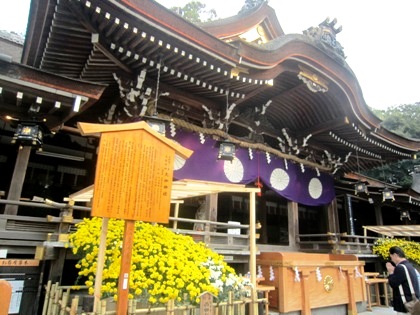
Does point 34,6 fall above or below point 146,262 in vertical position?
above

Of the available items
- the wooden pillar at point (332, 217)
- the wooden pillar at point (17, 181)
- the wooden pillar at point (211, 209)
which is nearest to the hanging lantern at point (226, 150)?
the wooden pillar at point (211, 209)

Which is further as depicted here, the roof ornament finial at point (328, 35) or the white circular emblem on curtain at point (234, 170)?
the roof ornament finial at point (328, 35)

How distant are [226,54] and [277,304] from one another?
5.60 metres

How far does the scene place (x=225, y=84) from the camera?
268 inches

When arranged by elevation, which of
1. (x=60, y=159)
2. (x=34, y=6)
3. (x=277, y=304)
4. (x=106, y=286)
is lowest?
(x=277, y=304)

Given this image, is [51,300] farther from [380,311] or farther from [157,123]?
[380,311]

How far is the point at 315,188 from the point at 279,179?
1995 millimetres

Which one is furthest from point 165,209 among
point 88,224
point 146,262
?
point 88,224

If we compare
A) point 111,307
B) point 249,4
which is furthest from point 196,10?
point 111,307

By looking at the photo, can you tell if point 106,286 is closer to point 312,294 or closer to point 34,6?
point 34,6

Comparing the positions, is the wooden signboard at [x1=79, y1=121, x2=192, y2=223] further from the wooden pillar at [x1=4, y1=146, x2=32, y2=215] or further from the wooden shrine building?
the wooden pillar at [x1=4, y1=146, x2=32, y2=215]

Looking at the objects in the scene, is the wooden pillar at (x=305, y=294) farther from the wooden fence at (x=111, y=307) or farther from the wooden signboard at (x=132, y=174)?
the wooden signboard at (x=132, y=174)

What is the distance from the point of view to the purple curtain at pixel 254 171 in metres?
7.36

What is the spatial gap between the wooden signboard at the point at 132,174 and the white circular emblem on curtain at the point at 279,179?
6194 millimetres
